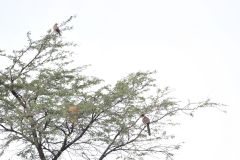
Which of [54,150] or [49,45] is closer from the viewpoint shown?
[54,150]

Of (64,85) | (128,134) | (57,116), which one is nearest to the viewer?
(57,116)

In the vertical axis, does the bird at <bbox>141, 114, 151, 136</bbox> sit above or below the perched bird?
above

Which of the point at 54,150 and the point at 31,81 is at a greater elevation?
the point at 31,81

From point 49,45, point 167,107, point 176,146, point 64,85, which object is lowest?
point 176,146

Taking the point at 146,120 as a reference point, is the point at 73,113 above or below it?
below

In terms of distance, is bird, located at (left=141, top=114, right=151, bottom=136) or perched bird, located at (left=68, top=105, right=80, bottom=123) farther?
bird, located at (left=141, top=114, right=151, bottom=136)

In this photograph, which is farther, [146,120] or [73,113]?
[146,120]

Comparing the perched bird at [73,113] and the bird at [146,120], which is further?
the bird at [146,120]

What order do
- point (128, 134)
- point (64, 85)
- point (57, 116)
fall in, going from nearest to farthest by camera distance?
1. point (57, 116)
2. point (128, 134)
3. point (64, 85)

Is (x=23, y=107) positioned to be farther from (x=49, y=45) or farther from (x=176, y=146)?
(x=176, y=146)

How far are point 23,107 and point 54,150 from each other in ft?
5.19

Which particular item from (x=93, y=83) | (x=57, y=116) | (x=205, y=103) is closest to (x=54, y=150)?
(x=57, y=116)

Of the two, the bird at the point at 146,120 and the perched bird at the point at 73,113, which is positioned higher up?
the bird at the point at 146,120

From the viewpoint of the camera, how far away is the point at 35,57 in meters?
17.1
